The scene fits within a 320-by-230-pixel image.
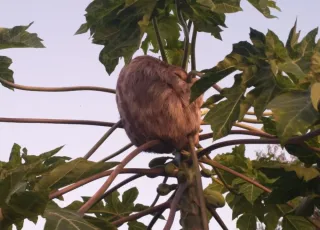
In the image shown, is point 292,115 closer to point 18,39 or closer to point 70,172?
point 70,172

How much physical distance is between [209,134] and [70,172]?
72 cm

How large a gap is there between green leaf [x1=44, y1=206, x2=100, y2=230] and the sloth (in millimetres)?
649

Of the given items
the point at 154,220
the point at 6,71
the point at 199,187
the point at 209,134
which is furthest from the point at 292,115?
the point at 6,71

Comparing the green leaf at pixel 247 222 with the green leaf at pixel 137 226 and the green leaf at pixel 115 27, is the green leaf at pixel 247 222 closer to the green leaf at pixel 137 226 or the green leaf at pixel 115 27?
the green leaf at pixel 137 226

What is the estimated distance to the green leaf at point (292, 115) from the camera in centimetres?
154

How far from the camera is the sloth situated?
6.61 feet

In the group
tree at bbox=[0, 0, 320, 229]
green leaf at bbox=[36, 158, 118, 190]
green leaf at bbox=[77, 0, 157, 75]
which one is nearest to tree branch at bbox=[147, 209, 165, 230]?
tree at bbox=[0, 0, 320, 229]

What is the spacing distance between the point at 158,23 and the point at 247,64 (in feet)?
2.42

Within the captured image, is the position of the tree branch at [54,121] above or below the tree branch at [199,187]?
above

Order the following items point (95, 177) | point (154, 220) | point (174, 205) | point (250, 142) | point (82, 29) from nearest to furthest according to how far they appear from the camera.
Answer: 1. point (95, 177)
2. point (174, 205)
3. point (250, 142)
4. point (154, 220)
5. point (82, 29)

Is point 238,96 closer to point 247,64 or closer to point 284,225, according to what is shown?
point 247,64

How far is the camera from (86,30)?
→ 249cm

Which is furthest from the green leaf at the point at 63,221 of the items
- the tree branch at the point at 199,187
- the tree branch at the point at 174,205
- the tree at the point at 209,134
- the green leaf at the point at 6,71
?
the green leaf at the point at 6,71

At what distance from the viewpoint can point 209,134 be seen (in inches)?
84.3
